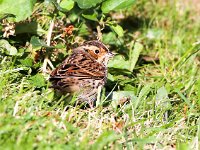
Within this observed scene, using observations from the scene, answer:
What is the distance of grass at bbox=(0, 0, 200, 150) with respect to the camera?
416 centimetres

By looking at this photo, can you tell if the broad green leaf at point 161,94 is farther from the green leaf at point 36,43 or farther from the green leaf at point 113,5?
the green leaf at point 36,43

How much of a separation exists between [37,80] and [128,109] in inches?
33.2

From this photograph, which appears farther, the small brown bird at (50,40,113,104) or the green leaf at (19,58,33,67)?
the green leaf at (19,58,33,67)

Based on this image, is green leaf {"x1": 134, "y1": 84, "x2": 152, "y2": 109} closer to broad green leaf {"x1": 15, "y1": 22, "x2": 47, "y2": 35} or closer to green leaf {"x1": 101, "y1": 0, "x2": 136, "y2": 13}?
green leaf {"x1": 101, "y1": 0, "x2": 136, "y2": 13}

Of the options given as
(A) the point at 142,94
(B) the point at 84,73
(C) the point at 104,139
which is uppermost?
(B) the point at 84,73

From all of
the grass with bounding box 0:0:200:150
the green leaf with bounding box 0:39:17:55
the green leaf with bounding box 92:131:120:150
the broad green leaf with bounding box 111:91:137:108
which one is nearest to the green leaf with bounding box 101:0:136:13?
the grass with bounding box 0:0:200:150

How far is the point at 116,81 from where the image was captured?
19.9 feet

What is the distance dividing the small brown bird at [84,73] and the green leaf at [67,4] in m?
0.40

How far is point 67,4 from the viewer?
5852 millimetres

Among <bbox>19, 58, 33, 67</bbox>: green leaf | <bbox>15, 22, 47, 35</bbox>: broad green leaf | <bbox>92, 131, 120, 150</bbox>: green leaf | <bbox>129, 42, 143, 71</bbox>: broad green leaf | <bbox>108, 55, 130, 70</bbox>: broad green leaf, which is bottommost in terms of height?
<bbox>92, 131, 120, 150</bbox>: green leaf

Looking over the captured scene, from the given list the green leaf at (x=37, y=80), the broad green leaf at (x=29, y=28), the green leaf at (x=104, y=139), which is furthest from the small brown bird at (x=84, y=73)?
the green leaf at (x=104, y=139)

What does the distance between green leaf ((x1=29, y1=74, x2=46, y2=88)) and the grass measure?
41mm

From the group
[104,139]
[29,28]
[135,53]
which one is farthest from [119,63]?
[104,139]

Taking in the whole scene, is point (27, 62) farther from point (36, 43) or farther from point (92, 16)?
point (92, 16)
